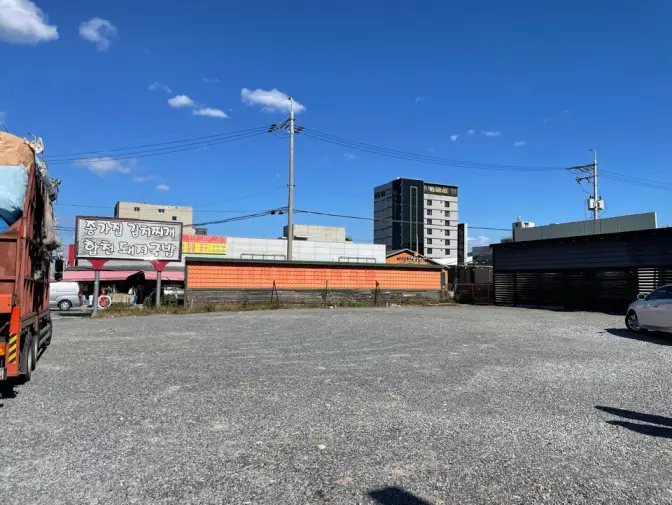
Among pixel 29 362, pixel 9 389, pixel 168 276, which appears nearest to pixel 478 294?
pixel 168 276

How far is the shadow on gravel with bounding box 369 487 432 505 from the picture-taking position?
12.1 feet

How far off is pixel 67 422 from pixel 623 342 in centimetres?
1245

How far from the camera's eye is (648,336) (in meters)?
14.0

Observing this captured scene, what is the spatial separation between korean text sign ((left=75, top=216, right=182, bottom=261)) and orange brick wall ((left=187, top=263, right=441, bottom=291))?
5.52ft

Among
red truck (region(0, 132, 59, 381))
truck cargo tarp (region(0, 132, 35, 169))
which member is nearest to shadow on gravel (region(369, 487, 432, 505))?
red truck (region(0, 132, 59, 381))

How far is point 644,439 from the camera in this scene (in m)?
5.14

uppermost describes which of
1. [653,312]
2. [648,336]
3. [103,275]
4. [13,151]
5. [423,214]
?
[423,214]

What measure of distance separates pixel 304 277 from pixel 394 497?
82.8 ft

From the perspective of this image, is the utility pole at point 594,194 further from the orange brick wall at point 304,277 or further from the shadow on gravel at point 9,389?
the shadow on gravel at point 9,389

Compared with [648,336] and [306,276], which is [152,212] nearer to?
[306,276]

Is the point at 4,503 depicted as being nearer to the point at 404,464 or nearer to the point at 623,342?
the point at 404,464

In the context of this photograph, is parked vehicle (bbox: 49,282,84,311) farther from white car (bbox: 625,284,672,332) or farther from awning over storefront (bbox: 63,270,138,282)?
white car (bbox: 625,284,672,332)

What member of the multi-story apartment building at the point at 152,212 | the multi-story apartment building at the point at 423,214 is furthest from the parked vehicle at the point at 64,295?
the multi-story apartment building at the point at 423,214

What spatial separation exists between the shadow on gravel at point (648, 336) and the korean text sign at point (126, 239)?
64.7 ft
